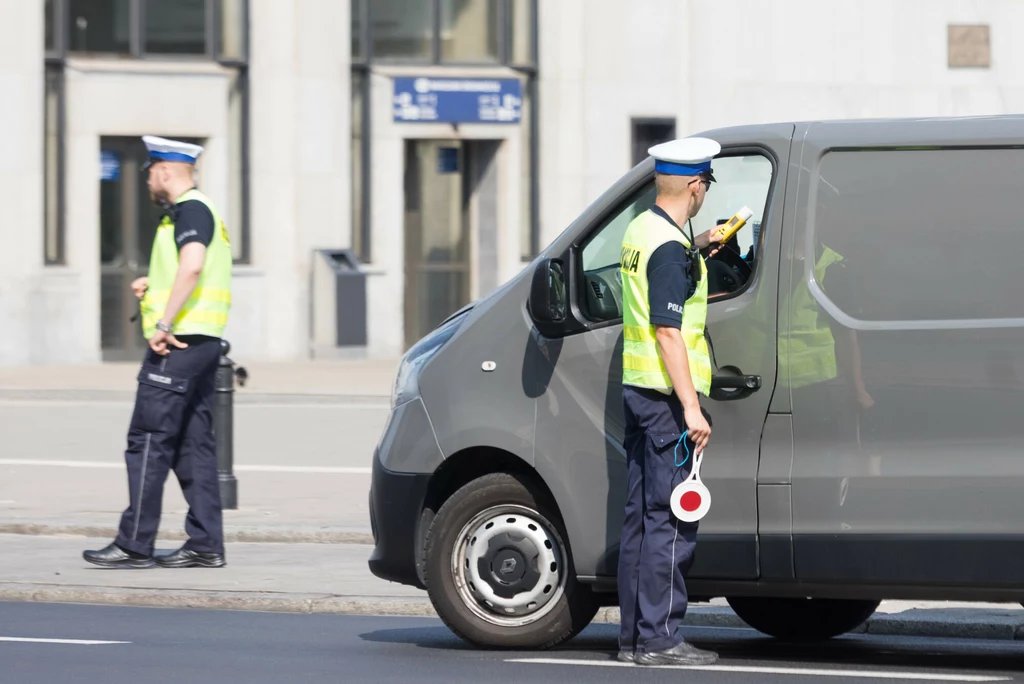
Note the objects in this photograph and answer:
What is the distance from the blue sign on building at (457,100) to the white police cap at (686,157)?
828 inches

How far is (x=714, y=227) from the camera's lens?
7.12 meters

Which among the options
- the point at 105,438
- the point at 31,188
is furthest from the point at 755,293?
the point at 31,188

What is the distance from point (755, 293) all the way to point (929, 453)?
0.80 meters

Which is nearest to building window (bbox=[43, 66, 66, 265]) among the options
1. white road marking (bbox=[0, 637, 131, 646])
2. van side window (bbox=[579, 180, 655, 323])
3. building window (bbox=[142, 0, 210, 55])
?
building window (bbox=[142, 0, 210, 55])

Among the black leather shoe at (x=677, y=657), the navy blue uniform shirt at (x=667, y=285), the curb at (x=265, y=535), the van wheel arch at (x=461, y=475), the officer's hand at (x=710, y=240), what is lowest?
the curb at (x=265, y=535)

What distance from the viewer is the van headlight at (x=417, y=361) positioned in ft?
24.8

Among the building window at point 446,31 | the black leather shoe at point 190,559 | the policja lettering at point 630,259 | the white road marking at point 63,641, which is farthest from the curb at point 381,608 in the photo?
the building window at point 446,31

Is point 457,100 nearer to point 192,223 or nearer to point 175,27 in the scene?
point 175,27

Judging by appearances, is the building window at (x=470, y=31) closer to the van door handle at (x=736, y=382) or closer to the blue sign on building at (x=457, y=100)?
the blue sign on building at (x=457, y=100)

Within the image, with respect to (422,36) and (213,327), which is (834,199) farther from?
(422,36)

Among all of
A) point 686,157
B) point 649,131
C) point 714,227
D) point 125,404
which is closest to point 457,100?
point 649,131

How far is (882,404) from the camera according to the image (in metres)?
6.70

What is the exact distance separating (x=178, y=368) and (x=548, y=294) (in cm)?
288

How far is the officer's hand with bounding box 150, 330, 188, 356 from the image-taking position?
9336 mm
